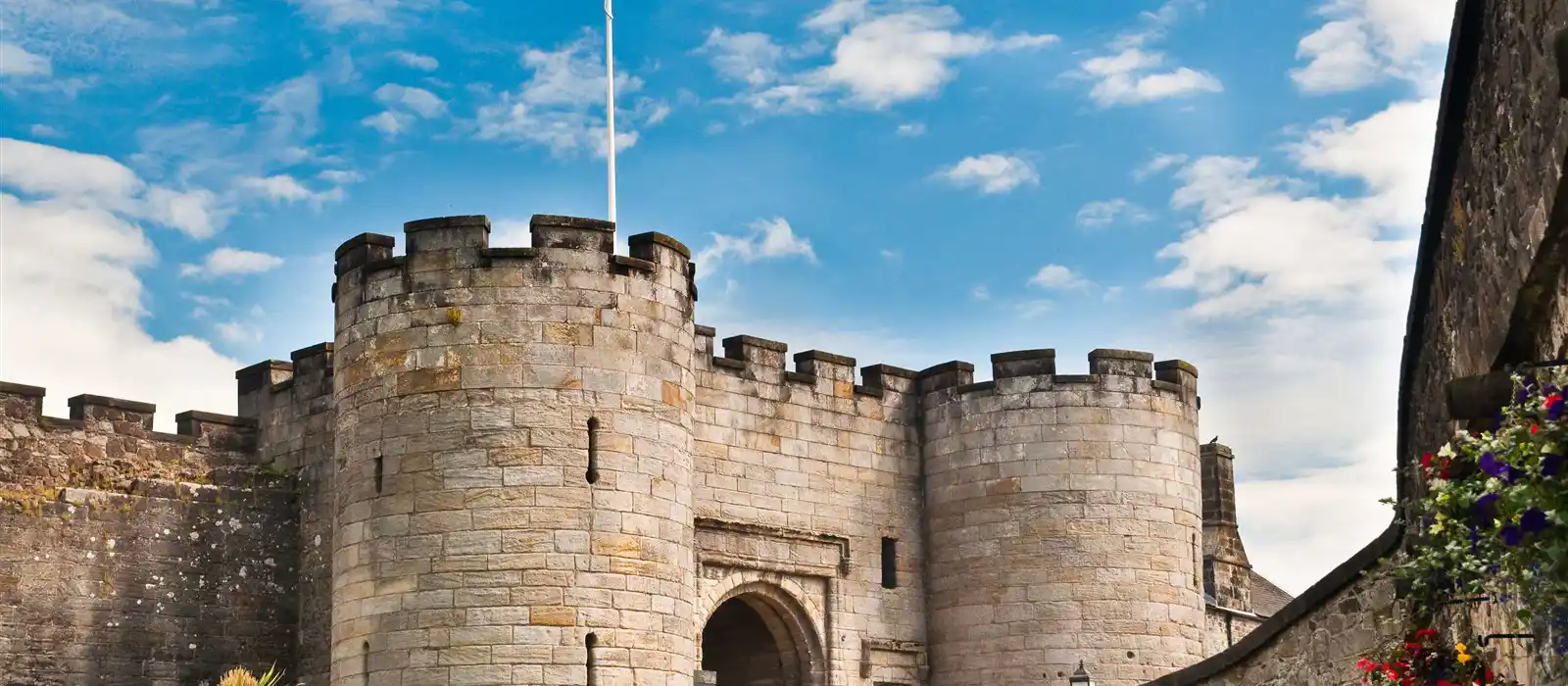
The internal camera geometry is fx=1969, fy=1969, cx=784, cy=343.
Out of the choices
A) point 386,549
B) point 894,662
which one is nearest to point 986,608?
point 894,662

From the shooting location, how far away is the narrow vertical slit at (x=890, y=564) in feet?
72.8

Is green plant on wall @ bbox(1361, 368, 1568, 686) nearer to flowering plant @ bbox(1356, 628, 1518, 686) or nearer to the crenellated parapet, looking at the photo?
flowering plant @ bbox(1356, 628, 1518, 686)

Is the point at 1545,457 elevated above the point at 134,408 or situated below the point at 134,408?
below

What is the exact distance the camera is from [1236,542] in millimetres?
30875

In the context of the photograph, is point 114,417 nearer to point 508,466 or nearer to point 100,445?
point 100,445

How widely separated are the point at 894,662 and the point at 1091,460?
3142 mm

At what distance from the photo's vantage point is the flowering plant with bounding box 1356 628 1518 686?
9.56 m

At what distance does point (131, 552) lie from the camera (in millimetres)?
18844

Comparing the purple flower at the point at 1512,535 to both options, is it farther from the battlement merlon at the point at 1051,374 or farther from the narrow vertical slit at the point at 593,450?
the battlement merlon at the point at 1051,374

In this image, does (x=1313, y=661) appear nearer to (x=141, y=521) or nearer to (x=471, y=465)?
(x=471, y=465)

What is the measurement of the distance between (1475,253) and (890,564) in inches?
570

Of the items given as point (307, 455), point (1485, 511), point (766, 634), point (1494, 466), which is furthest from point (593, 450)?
point (1494, 466)

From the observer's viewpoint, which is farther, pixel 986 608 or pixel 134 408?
pixel 986 608

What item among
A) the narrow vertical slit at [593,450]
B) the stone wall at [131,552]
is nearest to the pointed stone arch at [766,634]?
the narrow vertical slit at [593,450]
